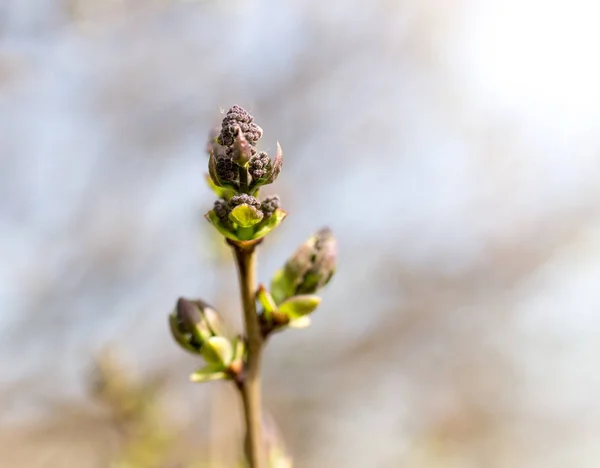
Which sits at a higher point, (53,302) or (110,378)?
(53,302)

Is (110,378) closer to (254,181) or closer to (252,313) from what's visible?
(252,313)

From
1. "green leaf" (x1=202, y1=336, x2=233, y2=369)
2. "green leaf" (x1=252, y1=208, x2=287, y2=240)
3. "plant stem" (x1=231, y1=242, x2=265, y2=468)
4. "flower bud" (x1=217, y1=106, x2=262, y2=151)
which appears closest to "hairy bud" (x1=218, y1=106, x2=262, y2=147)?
"flower bud" (x1=217, y1=106, x2=262, y2=151)

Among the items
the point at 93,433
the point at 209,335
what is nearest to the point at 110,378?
the point at 209,335

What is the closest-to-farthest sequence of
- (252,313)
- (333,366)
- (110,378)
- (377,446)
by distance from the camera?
(252,313)
(110,378)
(377,446)
(333,366)

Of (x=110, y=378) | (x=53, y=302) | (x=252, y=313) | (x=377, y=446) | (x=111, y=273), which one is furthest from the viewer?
(x=377, y=446)

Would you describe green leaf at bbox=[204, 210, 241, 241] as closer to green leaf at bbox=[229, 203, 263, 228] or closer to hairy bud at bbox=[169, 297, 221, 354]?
green leaf at bbox=[229, 203, 263, 228]

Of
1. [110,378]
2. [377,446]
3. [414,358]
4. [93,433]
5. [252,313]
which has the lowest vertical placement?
[252,313]

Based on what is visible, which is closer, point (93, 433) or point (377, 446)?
point (93, 433)

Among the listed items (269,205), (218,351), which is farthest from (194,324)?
(269,205)
